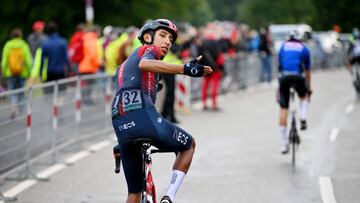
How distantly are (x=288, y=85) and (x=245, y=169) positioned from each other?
5.16 ft

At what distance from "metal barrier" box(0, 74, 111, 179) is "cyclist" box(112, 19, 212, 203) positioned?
12.4 feet

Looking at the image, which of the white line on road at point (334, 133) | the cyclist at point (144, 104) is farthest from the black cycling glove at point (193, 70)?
the white line on road at point (334, 133)

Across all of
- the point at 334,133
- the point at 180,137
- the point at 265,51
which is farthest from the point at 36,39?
the point at 180,137

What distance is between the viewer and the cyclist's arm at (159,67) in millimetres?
7422

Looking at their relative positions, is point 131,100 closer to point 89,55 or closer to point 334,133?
point 334,133

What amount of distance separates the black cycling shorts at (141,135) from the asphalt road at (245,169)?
9.74 feet

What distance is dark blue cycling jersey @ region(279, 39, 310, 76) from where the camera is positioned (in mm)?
14250

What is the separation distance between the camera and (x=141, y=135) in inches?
300

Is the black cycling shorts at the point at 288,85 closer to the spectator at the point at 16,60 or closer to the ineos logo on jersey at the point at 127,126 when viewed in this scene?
the spectator at the point at 16,60

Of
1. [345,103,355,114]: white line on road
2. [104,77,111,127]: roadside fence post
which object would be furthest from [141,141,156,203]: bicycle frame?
[345,103,355,114]: white line on road

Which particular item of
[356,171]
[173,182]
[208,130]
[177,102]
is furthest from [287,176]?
[177,102]

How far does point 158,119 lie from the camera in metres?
7.64

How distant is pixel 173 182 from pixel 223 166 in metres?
5.81

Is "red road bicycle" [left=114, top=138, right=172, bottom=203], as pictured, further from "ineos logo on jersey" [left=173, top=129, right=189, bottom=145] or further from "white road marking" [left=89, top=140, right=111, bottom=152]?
"white road marking" [left=89, top=140, right=111, bottom=152]
